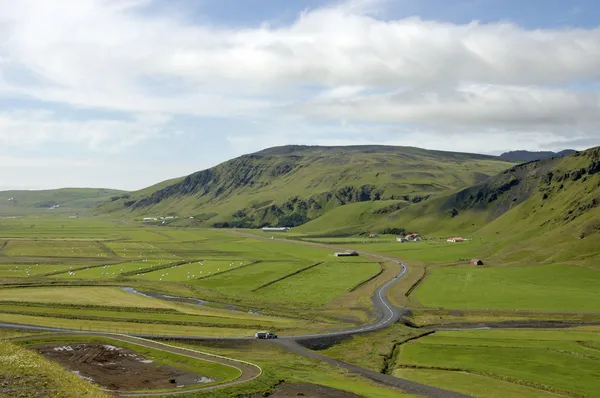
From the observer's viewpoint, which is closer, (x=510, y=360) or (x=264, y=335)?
(x=510, y=360)

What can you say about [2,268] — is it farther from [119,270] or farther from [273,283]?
[273,283]

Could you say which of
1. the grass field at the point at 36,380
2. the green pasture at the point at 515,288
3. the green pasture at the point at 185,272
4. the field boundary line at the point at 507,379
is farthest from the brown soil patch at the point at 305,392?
the green pasture at the point at 185,272

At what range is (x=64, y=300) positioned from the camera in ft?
419

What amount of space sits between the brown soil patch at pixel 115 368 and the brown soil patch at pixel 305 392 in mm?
8863

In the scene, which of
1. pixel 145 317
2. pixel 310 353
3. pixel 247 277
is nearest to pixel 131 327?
pixel 145 317

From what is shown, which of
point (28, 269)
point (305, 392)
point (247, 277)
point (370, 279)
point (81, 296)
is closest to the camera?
point (305, 392)

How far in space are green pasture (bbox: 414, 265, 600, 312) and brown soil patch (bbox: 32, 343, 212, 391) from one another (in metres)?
74.2

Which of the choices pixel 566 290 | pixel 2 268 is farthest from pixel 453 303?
pixel 2 268

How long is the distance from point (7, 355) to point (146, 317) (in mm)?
47589

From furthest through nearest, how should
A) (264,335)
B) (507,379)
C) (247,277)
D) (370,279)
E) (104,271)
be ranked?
(104,271) → (247,277) → (370,279) → (264,335) → (507,379)

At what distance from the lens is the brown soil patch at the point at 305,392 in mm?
60934

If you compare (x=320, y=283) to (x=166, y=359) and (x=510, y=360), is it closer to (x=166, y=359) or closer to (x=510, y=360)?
(x=510, y=360)

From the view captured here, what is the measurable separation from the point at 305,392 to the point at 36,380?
Answer: 26142 millimetres

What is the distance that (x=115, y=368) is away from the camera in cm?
7056
